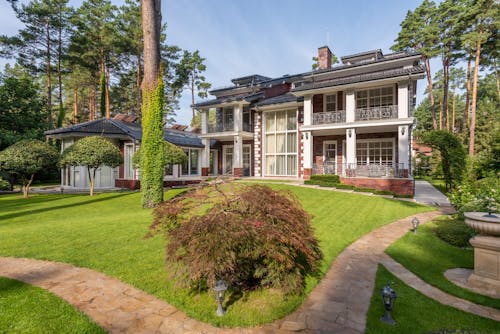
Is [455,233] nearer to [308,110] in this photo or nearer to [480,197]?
[480,197]

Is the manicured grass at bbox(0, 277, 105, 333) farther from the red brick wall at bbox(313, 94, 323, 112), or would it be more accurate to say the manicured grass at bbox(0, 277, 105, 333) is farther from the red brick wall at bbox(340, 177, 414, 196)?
the red brick wall at bbox(313, 94, 323, 112)

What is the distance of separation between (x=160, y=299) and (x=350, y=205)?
29.5 feet

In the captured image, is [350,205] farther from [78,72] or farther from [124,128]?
[78,72]

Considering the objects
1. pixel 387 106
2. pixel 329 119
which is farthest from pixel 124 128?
pixel 387 106

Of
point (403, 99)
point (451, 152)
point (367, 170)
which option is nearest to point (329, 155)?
point (367, 170)

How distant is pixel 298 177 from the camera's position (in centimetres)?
1833

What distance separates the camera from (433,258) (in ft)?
18.3

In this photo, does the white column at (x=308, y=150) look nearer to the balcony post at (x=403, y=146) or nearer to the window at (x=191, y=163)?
the balcony post at (x=403, y=146)

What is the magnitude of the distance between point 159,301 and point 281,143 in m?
16.5

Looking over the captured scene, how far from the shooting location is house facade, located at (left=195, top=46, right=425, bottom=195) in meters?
14.1

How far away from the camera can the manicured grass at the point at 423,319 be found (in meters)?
3.02

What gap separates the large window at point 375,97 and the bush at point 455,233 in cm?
1056

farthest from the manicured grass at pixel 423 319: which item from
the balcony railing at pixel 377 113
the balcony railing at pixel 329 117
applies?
the balcony railing at pixel 329 117

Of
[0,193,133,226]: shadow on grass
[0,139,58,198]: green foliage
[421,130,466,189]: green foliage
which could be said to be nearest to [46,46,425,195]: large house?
[421,130,466,189]: green foliage
